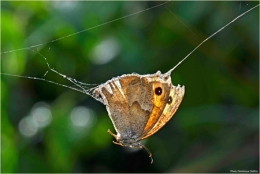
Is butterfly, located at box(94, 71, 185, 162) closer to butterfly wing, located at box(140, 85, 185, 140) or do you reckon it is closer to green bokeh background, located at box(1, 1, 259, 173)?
butterfly wing, located at box(140, 85, 185, 140)

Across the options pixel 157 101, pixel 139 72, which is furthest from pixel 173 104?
pixel 139 72

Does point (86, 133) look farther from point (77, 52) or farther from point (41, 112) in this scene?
point (77, 52)

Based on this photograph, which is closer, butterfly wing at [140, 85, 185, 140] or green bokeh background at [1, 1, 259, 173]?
butterfly wing at [140, 85, 185, 140]

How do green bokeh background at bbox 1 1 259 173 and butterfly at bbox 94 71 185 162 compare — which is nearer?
butterfly at bbox 94 71 185 162

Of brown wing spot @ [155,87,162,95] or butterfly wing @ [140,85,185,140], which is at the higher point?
brown wing spot @ [155,87,162,95]

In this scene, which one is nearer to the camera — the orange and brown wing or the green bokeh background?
the orange and brown wing

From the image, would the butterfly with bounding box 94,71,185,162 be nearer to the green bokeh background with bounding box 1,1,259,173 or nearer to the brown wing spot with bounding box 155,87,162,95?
the brown wing spot with bounding box 155,87,162,95

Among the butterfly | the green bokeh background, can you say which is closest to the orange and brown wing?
the butterfly

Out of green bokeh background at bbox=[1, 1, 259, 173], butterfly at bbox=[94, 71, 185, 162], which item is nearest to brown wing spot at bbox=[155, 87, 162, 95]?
butterfly at bbox=[94, 71, 185, 162]

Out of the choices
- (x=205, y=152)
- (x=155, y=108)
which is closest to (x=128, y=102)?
(x=155, y=108)
